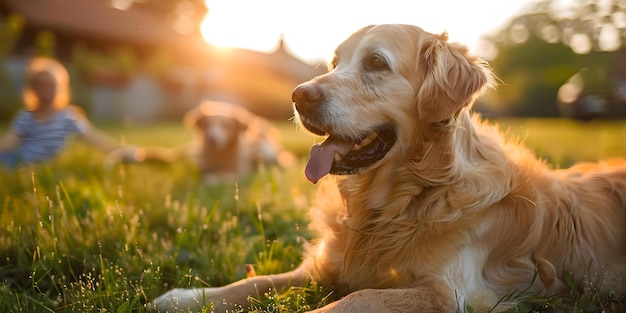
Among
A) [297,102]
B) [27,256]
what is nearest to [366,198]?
[297,102]

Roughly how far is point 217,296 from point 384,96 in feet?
4.11

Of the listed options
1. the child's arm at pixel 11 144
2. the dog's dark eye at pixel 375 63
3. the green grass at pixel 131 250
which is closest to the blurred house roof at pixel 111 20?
the child's arm at pixel 11 144

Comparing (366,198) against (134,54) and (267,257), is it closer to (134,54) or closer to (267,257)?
(267,257)

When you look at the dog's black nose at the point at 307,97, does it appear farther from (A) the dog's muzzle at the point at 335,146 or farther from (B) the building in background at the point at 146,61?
(B) the building in background at the point at 146,61

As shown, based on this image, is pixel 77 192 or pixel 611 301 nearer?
pixel 611 301

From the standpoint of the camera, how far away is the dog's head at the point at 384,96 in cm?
263

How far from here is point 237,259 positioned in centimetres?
302

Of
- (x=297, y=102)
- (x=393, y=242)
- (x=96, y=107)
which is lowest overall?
(x=96, y=107)

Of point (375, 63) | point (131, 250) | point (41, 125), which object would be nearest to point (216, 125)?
point (41, 125)

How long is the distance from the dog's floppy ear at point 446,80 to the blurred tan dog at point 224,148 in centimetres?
A: 528

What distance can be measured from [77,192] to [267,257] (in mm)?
1585

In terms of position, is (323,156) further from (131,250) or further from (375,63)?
(131,250)

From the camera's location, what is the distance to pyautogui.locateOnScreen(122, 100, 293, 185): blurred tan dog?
812 centimetres

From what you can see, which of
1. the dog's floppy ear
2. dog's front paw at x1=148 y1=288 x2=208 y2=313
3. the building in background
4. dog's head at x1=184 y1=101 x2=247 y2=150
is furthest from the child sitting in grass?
the building in background
